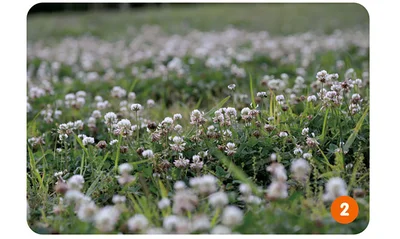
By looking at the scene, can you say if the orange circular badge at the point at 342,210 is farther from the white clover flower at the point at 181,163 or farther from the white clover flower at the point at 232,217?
the white clover flower at the point at 181,163

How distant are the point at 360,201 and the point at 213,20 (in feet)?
27.4

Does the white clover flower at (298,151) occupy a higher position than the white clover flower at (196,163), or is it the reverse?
the white clover flower at (298,151)

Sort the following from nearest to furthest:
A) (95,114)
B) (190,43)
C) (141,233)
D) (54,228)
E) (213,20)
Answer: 1. (141,233)
2. (54,228)
3. (95,114)
4. (190,43)
5. (213,20)

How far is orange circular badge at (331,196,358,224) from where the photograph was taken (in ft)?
6.89

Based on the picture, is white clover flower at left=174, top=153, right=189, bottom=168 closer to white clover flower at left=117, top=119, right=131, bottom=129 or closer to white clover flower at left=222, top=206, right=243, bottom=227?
white clover flower at left=117, top=119, right=131, bottom=129

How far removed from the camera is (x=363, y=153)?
8.71 ft

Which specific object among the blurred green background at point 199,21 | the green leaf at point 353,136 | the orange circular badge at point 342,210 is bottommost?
the orange circular badge at point 342,210

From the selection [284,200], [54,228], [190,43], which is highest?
[190,43]

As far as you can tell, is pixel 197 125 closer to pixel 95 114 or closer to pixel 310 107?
pixel 310 107

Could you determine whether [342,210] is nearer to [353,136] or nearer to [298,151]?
[298,151]

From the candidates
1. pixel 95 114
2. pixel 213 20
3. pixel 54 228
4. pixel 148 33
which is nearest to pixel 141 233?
pixel 54 228

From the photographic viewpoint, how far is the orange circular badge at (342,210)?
210cm

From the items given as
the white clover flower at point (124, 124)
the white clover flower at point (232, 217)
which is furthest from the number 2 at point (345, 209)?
the white clover flower at point (124, 124)

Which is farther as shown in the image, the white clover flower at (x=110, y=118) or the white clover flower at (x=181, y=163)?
the white clover flower at (x=110, y=118)
